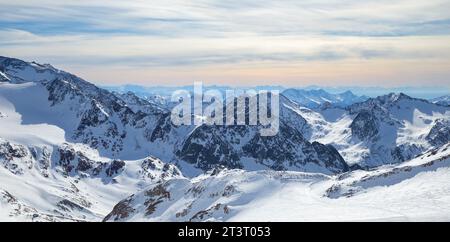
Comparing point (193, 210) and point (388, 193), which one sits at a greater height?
point (388, 193)

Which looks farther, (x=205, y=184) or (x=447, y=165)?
(x=205, y=184)
